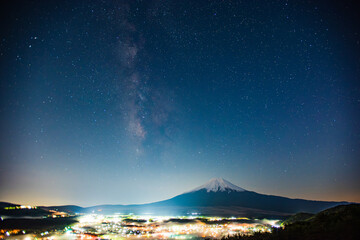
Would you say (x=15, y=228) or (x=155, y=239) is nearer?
(x=155, y=239)

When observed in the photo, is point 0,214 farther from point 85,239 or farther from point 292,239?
point 292,239

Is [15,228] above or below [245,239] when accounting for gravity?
below

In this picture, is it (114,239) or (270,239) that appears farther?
(114,239)

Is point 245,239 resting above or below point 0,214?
above

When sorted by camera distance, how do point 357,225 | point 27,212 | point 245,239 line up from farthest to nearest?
1. point 27,212
2. point 245,239
3. point 357,225

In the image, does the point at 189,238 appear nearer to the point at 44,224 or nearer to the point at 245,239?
the point at 245,239

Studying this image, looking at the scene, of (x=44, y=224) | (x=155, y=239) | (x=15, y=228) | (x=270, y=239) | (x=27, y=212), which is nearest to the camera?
(x=270, y=239)

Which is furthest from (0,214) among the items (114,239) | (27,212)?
(114,239)

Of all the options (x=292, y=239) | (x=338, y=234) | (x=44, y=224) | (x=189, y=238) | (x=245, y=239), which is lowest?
(x=44, y=224)

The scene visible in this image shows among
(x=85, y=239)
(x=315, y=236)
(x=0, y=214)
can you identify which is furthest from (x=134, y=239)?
(x=0, y=214)
